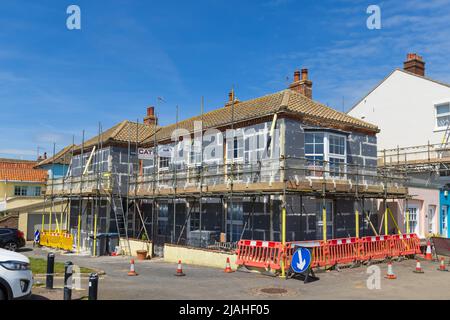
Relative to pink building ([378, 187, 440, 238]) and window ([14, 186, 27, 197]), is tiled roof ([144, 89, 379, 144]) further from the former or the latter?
window ([14, 186, 27, 197])

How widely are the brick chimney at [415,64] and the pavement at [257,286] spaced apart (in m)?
17.0

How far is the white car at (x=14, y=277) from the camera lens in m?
8.43

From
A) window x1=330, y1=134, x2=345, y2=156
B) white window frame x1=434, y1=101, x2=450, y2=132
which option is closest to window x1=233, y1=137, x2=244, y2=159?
window x1=330, y1=134, x2=345, y2=156

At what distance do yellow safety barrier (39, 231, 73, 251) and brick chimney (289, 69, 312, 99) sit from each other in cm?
1567

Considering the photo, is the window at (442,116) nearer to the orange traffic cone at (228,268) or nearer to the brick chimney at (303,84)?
the brick chimney at (303,84)

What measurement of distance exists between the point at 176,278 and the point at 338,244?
19.5 feet

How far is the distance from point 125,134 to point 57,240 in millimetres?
7793

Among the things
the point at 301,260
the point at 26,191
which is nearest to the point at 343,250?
the point at 301,260

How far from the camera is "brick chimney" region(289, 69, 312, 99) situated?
74.2 feet

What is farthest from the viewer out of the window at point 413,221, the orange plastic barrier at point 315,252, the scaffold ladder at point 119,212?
the scaffold ladder at point 119,212

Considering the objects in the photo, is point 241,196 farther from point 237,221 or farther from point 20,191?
point 20,191

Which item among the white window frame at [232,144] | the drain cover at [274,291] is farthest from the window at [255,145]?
the drain cover at [274,291]
